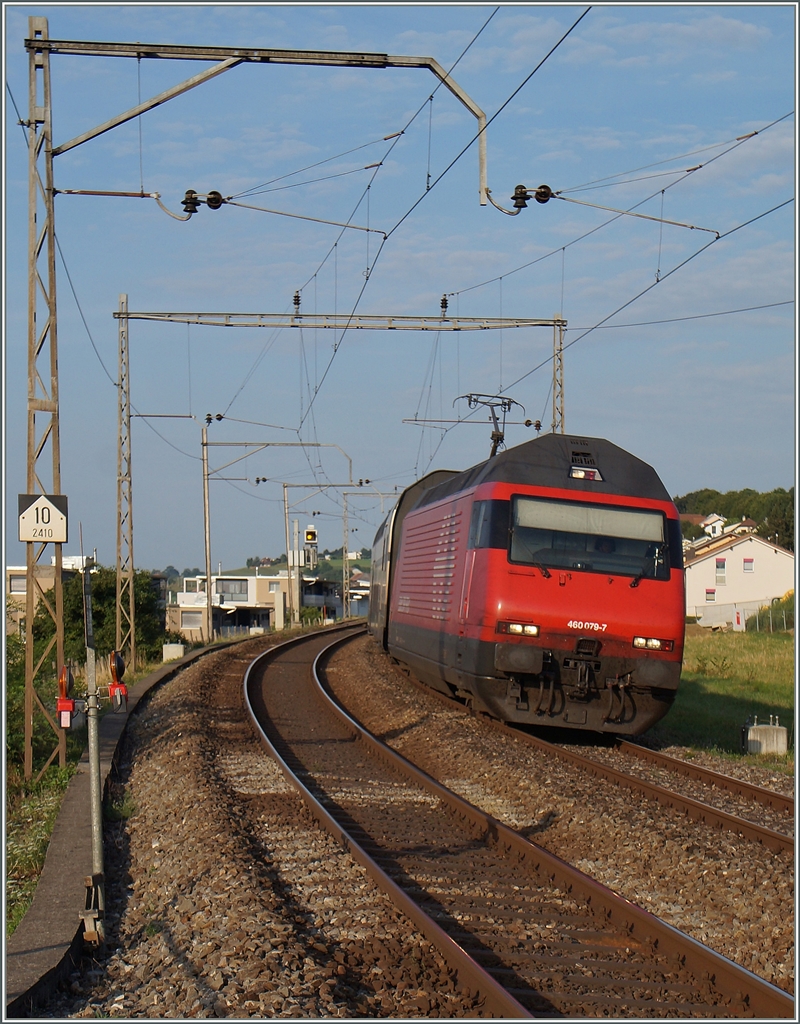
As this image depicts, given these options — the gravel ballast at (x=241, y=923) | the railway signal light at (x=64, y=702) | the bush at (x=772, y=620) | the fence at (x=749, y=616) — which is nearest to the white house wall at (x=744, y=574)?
the fence at (x=749, y=616)

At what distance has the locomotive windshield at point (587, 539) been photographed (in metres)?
12.6

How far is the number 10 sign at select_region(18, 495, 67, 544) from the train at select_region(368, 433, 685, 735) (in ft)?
16.1

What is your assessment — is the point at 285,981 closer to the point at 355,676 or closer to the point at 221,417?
the point at 355,676

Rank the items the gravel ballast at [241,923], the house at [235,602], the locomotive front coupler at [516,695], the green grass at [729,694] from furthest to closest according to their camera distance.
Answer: the house at [235,602] → the green grass at [729,694] → the locomotive front coupler at [516,695] → the gravel ballast at [241,923]

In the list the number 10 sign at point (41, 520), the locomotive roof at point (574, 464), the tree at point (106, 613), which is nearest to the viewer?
the number 10 sign at point (41, 520)

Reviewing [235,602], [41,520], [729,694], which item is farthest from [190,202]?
[235,602]

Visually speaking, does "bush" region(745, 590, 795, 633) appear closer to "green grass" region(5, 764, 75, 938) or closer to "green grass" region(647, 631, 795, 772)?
"green grass" region(647, 631, 795, 772)

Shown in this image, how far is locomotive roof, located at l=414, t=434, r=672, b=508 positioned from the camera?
1299cm

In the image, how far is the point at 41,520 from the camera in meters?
11.6

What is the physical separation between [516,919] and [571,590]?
6.42 meters

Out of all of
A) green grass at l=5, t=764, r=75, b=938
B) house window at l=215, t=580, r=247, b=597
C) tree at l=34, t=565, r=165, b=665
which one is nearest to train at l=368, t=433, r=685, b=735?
green grass at l=5, t=764, r=75, b=938

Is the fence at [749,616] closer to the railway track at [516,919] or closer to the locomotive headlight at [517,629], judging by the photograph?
the locomotive headlight at [517,629]

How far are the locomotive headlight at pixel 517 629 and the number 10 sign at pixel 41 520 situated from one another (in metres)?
5.07

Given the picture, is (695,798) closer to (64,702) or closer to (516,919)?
(516,919)
